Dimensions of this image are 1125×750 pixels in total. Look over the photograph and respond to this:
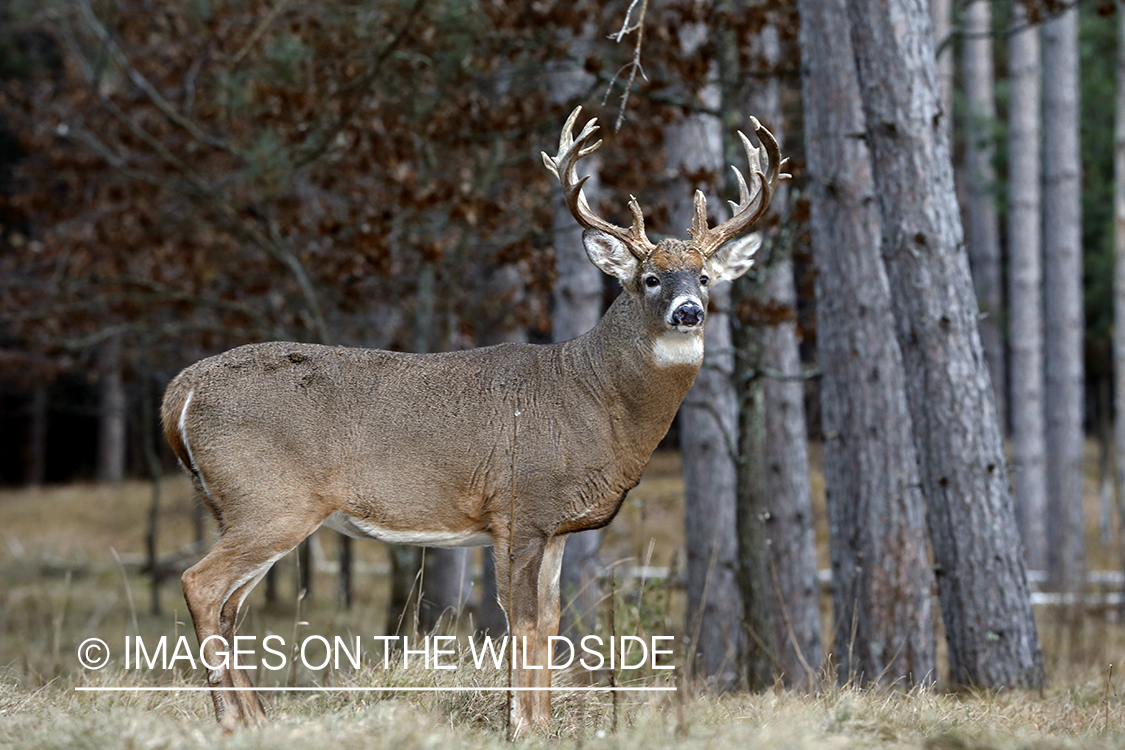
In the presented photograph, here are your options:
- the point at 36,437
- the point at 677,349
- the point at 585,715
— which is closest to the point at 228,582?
the point at 585,715

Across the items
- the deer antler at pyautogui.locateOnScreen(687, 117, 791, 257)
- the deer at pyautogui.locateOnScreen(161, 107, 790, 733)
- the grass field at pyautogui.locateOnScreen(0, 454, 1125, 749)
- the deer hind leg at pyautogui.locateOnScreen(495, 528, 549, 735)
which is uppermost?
the deer antler at pyautogui.locateOnScreen(687, 117, 791, 257)

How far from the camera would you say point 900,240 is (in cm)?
623

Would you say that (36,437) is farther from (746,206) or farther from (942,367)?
(746,206)

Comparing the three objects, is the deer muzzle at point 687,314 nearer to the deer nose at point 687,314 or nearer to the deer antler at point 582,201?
the deer nose at point 687,314

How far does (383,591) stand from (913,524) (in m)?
10.4

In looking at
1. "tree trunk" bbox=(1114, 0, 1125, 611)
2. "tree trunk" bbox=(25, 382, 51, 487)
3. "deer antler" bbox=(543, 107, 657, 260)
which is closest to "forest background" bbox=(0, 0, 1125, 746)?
"tree trunk" bbox=(1114, 0, 1125, 611)

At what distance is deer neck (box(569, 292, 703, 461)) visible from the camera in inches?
191

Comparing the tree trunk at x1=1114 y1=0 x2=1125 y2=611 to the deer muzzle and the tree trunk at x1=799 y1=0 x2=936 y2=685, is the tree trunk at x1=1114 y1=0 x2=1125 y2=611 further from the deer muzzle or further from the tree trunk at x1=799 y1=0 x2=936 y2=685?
the deer muzzle

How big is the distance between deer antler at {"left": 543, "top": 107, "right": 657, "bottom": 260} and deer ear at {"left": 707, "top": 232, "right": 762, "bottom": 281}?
1.04 feet

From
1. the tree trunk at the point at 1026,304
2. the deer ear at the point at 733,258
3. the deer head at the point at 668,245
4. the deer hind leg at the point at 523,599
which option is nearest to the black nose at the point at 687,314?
the deer head at the point at 668,245

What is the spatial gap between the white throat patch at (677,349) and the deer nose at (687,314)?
208mm

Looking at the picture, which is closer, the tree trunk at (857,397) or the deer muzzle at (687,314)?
the deer muzzle at (687,314)

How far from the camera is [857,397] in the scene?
6949 millimetres

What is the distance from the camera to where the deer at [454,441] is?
453cm
